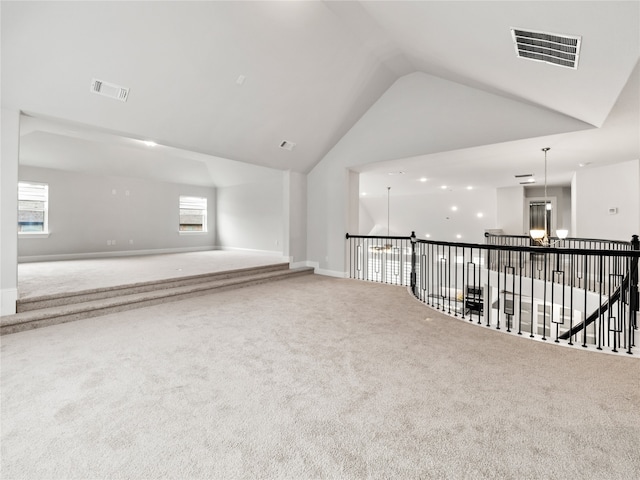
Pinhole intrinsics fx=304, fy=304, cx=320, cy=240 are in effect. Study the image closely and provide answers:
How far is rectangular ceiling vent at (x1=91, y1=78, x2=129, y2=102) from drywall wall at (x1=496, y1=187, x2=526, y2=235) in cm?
1161

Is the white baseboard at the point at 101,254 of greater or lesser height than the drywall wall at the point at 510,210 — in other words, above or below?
below

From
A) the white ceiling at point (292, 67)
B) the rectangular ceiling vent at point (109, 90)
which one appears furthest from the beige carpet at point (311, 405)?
the rectangular ceiling vent at point (109, 90)

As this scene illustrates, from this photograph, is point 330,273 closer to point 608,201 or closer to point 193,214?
point 193,214

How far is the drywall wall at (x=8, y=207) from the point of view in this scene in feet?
11.9

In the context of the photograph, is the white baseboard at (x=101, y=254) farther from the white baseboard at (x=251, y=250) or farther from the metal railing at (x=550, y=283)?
the metal railing at (x=550, y=283)

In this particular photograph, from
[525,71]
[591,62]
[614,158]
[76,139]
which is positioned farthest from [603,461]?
[76,139]

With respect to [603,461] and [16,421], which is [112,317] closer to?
[16,421]

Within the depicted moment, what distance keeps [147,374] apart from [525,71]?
16.7ft

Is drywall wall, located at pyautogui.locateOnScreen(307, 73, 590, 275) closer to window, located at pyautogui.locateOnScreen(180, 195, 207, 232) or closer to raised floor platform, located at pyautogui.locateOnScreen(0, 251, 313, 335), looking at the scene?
raised floor platform, located at pyautogui.locateOnScreen(0, 251, 313, 335)

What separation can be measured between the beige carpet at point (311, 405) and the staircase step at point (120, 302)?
0.19 m

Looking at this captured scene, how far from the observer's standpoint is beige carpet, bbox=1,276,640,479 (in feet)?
5.21

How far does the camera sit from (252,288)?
20.0ft

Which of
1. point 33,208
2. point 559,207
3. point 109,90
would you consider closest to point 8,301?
point 109,90

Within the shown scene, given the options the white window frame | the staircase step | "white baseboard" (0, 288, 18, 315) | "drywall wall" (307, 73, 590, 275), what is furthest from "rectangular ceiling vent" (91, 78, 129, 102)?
the white window frame
